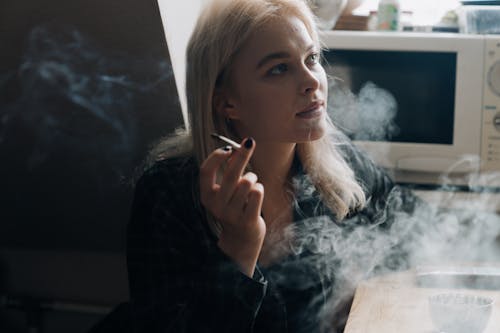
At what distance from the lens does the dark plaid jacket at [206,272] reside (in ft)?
3.98

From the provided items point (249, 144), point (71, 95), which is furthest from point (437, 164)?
point (249, 144)

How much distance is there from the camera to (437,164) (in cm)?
200

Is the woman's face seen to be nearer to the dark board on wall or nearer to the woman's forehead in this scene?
the woman's forehead

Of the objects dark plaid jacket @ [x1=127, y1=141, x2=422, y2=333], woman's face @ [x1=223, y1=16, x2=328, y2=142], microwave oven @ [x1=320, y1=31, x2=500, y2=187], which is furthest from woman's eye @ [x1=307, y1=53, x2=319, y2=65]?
microwave oven @ [x1=320, y1=31, x2=500, y2=187]

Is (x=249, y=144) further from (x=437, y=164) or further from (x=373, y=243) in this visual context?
(x=437, y=164)

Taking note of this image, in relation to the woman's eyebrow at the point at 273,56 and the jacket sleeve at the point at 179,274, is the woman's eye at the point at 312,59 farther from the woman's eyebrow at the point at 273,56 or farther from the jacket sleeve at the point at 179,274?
the jacket sleeve at the point at 179,274

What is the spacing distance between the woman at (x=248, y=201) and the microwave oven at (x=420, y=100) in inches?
16.9

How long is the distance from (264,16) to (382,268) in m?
0.58

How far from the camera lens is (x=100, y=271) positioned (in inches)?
85.8

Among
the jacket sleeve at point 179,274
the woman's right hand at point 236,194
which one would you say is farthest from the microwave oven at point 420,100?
the woman's right hand at point 236,194

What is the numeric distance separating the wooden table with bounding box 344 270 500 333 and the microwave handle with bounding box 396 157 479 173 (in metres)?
0.62

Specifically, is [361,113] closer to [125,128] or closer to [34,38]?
[125,128]

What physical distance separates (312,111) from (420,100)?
2.53 feet

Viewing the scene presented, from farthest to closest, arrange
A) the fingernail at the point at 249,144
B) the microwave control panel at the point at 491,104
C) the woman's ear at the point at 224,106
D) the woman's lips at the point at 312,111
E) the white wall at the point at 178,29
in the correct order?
the microwave control panel at the point at 491,104 → the white wall at the point at 178,29 → the woman's ear at the point at 224,106 → the woman's lips at the point at 312,111 → the fingernail at the point at 249,144
